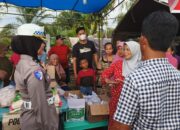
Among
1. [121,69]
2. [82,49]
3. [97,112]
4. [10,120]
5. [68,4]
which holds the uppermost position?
[68,4]

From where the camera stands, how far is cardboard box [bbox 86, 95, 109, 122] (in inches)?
137

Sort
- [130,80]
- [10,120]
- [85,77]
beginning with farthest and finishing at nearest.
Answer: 1. [85,77]
2. [10,120]
3. [130,80]

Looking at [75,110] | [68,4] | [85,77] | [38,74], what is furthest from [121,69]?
[68,4]

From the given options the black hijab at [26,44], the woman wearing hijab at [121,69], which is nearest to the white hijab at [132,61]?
the woman wearing hijab at [121,69]

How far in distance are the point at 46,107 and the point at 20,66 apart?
1.41ft

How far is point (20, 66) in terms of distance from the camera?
2318 mm

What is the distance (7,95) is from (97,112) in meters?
1.19

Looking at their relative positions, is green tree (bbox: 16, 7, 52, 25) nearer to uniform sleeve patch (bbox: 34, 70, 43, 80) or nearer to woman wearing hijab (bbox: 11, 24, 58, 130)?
woman wearing hijab (bbox: 11, 24, 58, 130)

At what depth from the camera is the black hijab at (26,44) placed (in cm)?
222

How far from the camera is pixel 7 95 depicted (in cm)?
300

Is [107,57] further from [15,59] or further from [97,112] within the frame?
[15,59]

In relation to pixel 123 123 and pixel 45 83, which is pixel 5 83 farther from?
pixel 123 123

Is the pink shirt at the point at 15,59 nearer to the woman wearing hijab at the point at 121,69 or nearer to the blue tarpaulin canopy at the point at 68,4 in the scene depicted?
the woman wearing hijab at the point at 121,69

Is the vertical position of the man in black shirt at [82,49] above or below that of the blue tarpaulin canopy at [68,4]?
below
